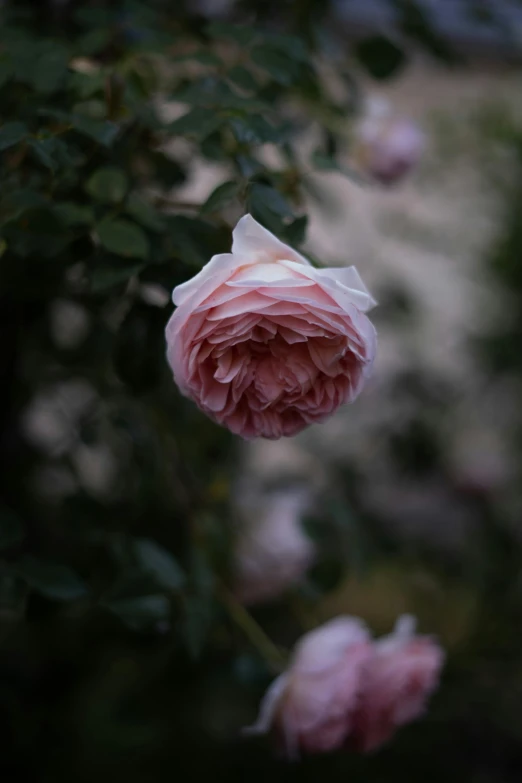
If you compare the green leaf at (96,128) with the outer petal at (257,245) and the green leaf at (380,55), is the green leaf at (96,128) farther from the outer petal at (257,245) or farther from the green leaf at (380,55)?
the green leaf at (380,55)

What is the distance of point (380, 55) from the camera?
66 cm

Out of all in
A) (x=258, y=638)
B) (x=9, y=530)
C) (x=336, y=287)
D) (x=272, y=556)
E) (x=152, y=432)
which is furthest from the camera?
(x=272, y=556)

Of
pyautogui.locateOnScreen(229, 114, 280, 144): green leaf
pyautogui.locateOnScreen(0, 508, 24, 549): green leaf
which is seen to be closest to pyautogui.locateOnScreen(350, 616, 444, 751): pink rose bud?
pyautogui.locateOnScreen(0, 508, 24, 549): green leaf

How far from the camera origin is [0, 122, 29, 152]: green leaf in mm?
390

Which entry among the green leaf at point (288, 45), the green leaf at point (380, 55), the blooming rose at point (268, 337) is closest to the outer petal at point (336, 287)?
the blooming rose at point (268, 337)

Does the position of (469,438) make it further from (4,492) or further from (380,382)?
(4,492)

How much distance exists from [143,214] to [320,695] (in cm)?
33

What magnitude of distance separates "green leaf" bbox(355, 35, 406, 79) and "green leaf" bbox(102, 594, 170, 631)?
1.56ft

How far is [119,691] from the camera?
100cm

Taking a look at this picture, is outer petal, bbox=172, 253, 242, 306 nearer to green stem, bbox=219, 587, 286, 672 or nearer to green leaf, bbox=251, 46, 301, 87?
green leaf, bbox=251, 46, 301, 87

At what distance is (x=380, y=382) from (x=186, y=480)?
0.58m

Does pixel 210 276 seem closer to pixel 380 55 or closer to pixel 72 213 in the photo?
pixel 72 213

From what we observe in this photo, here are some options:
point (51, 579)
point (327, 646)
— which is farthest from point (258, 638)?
point (51, 579)

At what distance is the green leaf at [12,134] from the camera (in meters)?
0.39
